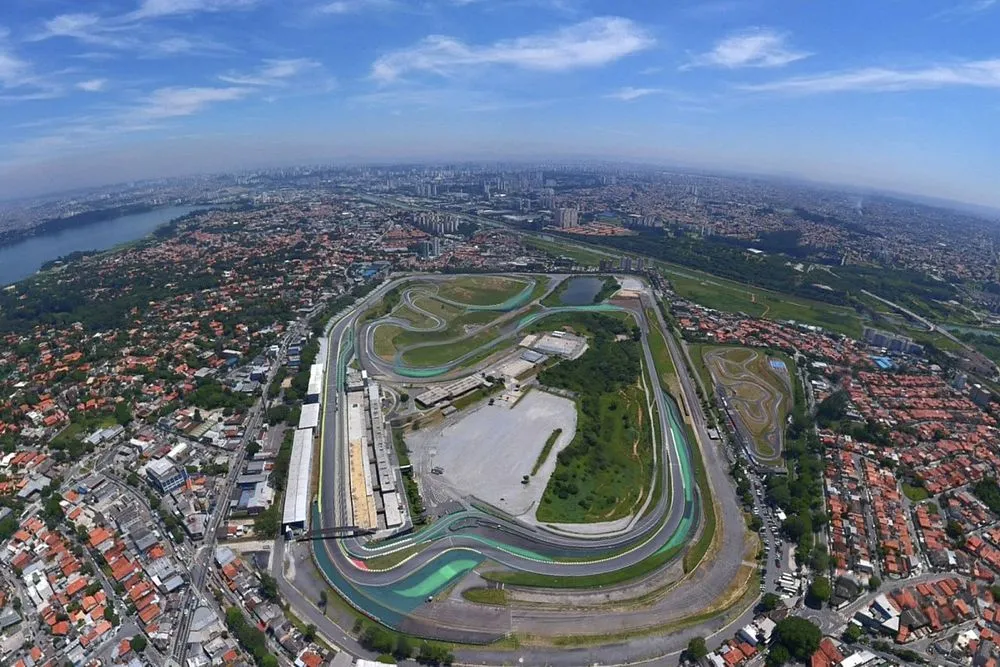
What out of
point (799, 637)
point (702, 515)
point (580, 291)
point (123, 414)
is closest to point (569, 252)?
point (580, 291)

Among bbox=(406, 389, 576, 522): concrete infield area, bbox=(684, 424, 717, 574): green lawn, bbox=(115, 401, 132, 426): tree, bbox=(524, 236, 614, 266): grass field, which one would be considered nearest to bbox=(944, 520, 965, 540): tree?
bbox=(684, 424, 717, 574): green lawn

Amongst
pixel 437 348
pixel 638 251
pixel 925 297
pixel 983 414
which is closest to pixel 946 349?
pixel 983 414

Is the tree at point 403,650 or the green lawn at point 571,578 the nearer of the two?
the tree at point 403,650

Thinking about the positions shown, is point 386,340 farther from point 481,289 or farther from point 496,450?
point 496,450

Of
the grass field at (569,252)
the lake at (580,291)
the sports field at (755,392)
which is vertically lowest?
the sports field at (755,392)

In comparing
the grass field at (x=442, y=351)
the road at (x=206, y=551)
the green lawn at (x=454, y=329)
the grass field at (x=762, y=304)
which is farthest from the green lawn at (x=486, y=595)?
the grass field at (x=762, y=304)

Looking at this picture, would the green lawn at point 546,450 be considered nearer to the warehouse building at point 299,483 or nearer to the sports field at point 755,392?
the warehouse building at point 299,483

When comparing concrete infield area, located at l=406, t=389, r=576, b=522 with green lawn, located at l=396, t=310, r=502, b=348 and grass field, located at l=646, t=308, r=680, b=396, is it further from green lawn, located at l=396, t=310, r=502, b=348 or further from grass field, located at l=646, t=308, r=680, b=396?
green lawn, located at l=396, t=310, r=502, b=348
